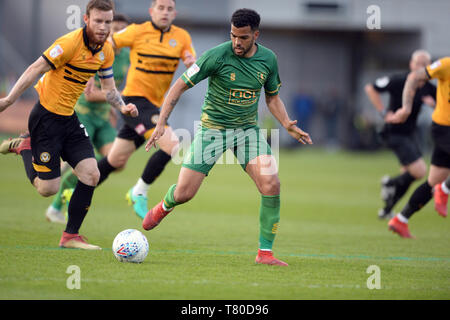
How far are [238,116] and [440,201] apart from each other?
4.66 meters

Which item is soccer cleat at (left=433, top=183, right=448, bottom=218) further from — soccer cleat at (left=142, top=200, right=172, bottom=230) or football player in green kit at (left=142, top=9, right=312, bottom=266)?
soccer cleat at (left=142, top=200, right=172, bottom=230)

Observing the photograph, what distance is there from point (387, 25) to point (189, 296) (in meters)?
28.9

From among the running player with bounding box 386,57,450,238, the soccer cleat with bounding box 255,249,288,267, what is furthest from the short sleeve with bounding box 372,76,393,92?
the soccer cleat with bounding box 255,249,288,267

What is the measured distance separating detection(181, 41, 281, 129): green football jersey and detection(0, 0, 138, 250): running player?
3.19 feet

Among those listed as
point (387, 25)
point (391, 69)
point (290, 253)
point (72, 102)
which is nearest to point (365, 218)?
point (290, 253)

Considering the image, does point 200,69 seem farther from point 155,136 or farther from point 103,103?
point 103,103

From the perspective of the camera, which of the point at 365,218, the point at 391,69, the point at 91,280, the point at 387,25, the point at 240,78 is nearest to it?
the point at 91,280

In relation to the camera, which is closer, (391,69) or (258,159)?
(258,159)

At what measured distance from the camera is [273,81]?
7.01 meters

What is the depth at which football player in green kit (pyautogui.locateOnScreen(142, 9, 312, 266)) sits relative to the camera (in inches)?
263

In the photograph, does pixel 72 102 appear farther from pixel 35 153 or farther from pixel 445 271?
pixel 445 271

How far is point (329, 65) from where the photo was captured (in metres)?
34.8

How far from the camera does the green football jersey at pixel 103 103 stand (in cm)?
982

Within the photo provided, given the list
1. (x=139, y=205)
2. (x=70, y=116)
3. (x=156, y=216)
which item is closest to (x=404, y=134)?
(x=139, y=205)
